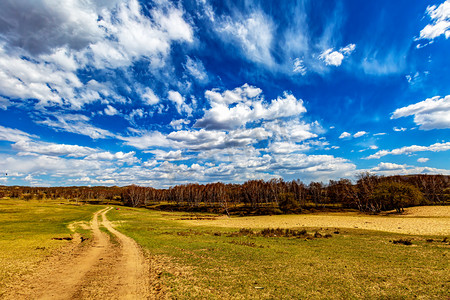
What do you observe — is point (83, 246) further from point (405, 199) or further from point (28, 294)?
point (405, 199)

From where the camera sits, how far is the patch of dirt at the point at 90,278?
11867 millimetres

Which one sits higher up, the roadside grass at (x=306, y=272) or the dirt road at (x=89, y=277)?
the roadside grass at (x=306, y=272)

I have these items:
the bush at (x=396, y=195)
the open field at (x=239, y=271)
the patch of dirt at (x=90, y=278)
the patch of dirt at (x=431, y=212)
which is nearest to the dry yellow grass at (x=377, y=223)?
the patch of dirt at (x=431, y=212)

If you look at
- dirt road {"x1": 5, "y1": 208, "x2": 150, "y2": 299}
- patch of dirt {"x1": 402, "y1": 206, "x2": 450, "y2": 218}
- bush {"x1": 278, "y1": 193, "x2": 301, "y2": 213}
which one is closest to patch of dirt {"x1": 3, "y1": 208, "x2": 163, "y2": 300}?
dirt road {"x1": 5, "y1": 208, "x2": 150, "y2": 299}

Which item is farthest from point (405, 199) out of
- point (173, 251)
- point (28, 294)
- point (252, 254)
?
point (28, 294)

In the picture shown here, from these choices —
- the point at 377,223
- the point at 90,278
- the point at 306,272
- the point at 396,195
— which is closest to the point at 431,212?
the point at 396,195

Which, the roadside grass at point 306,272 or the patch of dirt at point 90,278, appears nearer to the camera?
the roadside grass at point 306,272

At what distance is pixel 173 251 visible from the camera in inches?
857

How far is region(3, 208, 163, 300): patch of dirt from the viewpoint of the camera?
11.9 meters

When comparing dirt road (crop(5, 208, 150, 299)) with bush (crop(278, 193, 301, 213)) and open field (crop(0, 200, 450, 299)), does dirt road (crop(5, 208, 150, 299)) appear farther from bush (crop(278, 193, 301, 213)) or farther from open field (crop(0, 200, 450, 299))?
bush (crop(278, 193, 301, 213))

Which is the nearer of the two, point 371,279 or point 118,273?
point 371,279

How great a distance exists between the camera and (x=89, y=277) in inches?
578

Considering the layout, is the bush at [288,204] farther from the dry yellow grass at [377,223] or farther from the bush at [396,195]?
the dry yellow grass at [377,223]

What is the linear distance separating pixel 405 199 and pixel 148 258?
9522 centimetres
